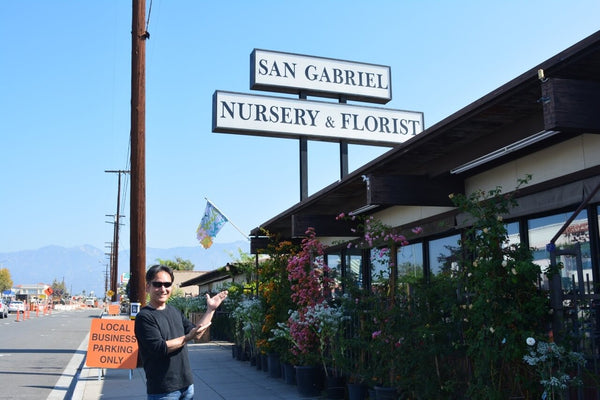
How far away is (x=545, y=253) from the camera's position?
7242 millimetres

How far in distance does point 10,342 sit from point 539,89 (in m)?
21.9

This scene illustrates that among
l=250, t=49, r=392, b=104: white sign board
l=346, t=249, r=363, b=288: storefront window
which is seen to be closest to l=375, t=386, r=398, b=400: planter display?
l=346, t=249, r=363, b=288: storefront window

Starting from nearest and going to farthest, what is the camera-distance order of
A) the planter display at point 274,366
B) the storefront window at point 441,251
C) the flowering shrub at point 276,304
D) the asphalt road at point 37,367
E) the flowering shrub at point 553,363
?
the flowering shrub at point 553,363 < the storefront window at point 441,251 < the flowering shrub at point 276,304 < the asphalt road at point 37,367 < the planter display at point 274,366

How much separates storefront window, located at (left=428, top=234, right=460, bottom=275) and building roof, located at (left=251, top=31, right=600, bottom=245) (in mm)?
831

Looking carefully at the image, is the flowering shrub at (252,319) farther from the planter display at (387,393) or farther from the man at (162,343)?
the man at (162,343)

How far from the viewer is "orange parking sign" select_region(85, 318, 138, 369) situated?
37.7 ft

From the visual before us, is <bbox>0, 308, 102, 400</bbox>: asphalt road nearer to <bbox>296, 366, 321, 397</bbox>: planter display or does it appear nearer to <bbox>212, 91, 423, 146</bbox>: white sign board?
<bbox>296, 366, 321, 397</bbox>: planter display

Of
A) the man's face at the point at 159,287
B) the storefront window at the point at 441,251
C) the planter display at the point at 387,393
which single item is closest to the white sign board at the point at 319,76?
the storefront window at the point at 441,251

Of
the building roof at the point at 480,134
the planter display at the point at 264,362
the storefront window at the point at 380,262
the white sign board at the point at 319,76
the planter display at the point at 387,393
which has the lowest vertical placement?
the planter display at the point at 264,362

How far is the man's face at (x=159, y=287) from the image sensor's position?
4.53 metres

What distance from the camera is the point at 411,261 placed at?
10805mm

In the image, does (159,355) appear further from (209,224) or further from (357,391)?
(209,224)

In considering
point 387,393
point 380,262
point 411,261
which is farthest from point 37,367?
point 387,393

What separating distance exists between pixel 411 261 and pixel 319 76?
9.81 m
